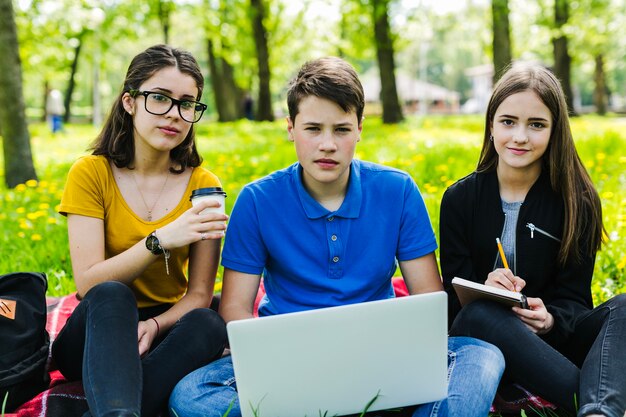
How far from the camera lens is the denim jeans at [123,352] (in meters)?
1.78

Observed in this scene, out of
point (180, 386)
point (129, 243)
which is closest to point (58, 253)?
point (129, 243)

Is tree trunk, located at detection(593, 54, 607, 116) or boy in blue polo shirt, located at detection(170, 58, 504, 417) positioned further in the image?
tree trunk, located at detection(593, 54, 607, 116)

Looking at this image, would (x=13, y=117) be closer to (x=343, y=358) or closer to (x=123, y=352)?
(x=123, y=352)

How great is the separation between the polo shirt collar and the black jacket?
0.41 m

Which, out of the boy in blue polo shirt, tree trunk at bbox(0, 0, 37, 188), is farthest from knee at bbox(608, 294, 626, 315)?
tree trunk at bbox(0, 0, 37, 188)

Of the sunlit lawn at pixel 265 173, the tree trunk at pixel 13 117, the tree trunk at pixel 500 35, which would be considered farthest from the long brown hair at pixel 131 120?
the tree trunk at pixel 500 35

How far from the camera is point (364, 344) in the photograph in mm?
1674

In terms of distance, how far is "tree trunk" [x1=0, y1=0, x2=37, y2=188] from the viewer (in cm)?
616

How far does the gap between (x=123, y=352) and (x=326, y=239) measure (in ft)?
2.59

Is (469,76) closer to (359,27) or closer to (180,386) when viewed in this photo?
(359,27)

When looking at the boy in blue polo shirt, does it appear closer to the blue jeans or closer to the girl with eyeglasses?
the girl with eyeglasses

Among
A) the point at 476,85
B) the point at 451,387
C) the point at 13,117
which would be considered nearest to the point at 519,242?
the point at 451,387

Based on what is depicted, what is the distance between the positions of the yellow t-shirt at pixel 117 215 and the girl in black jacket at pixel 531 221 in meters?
1.05

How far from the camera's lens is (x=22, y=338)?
2131 millimetres
